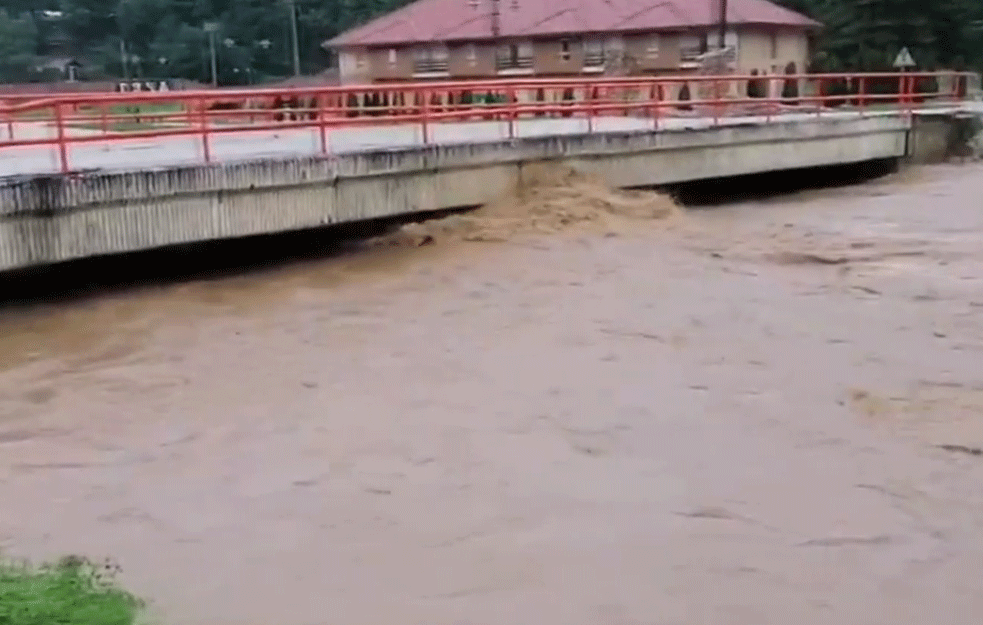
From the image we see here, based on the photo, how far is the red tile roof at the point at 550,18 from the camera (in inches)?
1961

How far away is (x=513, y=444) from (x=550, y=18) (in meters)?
46.4

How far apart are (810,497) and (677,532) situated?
3.21ft

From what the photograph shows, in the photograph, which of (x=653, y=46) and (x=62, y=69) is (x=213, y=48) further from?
(x=653, y=46)

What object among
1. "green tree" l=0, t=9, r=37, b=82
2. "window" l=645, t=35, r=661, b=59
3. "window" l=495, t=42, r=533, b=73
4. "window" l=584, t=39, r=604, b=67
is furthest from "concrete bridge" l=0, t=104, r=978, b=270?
"green tree" l=0, t=9, r=37, b=82

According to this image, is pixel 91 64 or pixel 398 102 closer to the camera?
pixel 398 102

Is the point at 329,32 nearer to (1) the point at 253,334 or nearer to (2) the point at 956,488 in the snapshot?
(1) the point at 253,334

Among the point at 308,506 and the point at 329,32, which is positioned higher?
the point at 329,32

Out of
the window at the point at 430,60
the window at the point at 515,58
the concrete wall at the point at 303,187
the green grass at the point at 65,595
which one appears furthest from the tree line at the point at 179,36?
the green grass at the point at 65,595

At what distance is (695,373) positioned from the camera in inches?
398

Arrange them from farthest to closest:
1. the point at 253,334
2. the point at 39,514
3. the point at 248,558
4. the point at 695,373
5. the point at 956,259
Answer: the point at 956,259, the point at 253,334, the point at 695,373, the point at 39,514, the point at 248,558

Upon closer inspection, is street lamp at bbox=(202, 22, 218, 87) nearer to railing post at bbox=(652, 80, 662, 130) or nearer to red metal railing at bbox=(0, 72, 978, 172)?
red metal railing at bbox=(0, 72, 978, 172)

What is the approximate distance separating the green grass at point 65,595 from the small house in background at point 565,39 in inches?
1608

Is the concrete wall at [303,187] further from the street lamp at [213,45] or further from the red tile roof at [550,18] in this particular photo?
the street lamp at [213,45]

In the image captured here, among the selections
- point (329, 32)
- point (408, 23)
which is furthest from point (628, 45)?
point (329, 32)
